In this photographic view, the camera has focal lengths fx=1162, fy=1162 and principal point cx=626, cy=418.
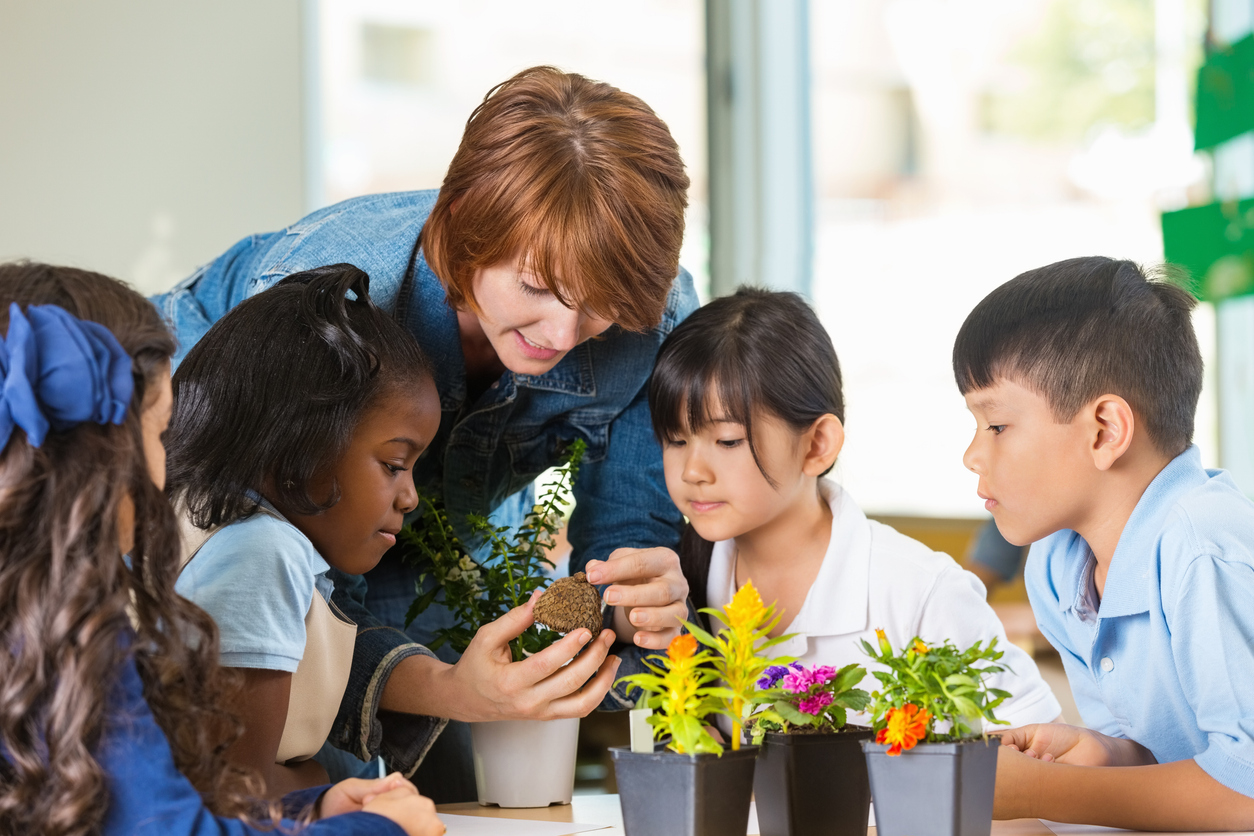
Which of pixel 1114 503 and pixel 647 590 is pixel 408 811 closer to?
pixel 647 590

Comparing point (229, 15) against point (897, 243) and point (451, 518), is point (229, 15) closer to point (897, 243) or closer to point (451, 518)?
point (451, 518)

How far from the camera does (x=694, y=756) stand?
79 centimetres

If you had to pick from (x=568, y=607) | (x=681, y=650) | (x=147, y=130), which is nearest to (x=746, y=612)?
(x=681, y=650)

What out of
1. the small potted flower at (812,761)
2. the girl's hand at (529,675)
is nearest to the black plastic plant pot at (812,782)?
the small potted flower at (812,761)

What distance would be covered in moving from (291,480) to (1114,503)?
0.83 meters

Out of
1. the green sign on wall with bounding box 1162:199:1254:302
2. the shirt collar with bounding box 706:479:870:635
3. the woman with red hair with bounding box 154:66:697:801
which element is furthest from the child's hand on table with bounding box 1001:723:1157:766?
the green sign on wall with bounding box 1162:199:1254:302

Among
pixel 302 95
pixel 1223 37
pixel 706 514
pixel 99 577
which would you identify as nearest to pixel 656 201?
pixel 706 514

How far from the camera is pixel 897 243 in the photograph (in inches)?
132

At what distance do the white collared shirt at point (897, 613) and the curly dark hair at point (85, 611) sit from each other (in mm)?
737

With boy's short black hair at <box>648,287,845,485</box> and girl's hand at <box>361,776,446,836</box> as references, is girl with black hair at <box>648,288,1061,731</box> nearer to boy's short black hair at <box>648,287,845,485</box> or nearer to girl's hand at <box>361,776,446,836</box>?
boy's short black hair at <box>648,287,845,485</box>

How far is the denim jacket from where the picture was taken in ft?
4.58

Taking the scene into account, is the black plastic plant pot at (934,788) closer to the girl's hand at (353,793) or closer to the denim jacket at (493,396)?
the girl's hand at (353,793)

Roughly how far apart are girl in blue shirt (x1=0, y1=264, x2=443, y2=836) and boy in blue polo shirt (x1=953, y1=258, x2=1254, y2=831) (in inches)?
28.5

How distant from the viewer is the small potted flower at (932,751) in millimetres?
806
